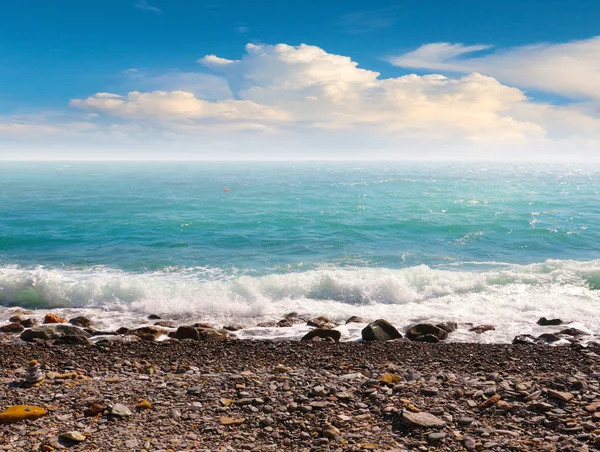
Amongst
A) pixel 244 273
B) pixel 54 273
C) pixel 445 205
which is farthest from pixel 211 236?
pixel 445 205

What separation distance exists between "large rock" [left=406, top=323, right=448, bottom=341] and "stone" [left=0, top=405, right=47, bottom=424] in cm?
1068

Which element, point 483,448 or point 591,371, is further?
point 591,371

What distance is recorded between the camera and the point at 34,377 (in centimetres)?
915

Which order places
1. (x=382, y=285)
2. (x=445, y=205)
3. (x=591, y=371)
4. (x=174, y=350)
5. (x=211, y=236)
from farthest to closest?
(x=445, y=205) → (x=211, y=236) → (x=382, y=285) → (x=174, y=350) → (x=591, y=371)

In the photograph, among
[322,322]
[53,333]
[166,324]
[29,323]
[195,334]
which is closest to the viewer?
[53,333]

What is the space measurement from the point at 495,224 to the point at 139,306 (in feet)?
114

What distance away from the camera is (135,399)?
329 inches

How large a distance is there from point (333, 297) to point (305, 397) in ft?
37.5

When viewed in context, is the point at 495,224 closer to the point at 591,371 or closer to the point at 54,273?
the point at 591,371

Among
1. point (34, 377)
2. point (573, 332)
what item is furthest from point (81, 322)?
point (573, 332)

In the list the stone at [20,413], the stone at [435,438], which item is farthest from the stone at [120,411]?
the stone at [435,438]

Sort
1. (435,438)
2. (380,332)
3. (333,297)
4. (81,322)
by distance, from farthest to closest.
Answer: (333,297) → (81,322) → (380,332) → (435,438)

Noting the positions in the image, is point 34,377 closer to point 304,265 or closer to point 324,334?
point 324,334

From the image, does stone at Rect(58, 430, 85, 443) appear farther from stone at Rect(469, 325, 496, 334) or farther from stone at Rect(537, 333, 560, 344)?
stone at Rect(537, 333, 560, 344)
